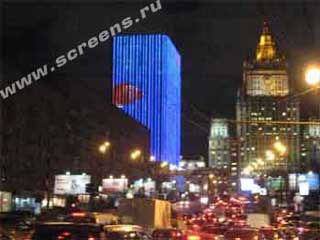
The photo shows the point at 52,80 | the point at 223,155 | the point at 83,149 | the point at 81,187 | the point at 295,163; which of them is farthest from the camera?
the point at 223,155

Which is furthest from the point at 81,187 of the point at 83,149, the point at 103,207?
the point at 83,149

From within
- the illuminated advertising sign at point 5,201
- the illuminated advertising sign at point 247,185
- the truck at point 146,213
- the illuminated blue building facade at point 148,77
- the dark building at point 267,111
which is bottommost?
the truck at point 146,213

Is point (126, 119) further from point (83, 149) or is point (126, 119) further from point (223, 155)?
point (223, 155)

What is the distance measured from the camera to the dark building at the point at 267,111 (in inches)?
3403

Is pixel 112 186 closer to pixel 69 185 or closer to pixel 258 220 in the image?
pixel 69 185

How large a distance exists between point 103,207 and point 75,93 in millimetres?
16706

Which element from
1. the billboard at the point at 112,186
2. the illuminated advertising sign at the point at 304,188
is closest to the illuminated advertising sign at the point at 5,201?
the billboard at the point at 112,186

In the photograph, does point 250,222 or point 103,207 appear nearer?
point 250,222

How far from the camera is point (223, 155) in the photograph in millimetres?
178125

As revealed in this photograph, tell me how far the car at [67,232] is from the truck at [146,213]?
2914cm

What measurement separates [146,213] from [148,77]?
78351mm

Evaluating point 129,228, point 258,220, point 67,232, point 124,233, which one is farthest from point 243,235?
point 258,220

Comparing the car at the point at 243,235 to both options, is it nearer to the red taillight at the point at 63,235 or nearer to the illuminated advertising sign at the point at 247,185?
the red taillight at the point at 63,235

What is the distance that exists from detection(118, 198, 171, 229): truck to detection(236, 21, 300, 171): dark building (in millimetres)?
28984
